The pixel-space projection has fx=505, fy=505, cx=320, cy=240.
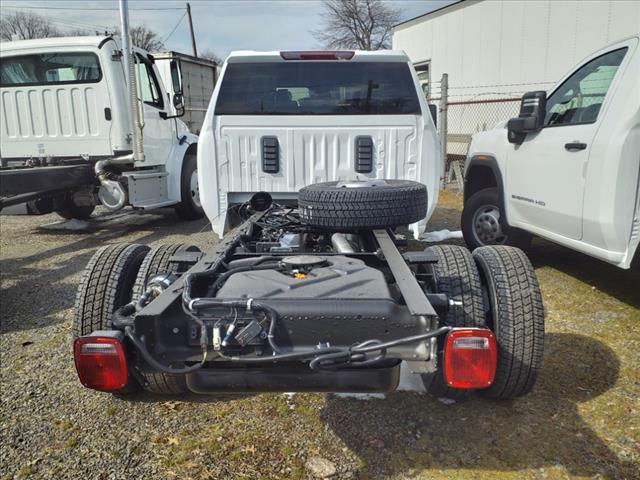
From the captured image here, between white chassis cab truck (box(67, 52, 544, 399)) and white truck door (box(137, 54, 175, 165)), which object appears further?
white truck door (box(137, 54, 175, 165))

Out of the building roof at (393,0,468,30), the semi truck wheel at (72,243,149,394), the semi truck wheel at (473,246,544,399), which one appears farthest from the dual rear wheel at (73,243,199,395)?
the building roof at (393,0,468,30)

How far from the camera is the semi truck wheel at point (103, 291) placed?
2668 mm

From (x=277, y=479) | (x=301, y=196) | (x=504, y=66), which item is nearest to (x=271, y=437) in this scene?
(x=277, y=479)

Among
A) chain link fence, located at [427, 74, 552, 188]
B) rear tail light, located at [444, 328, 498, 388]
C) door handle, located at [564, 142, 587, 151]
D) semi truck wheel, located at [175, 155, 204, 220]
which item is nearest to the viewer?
rear tail light, located at [444, 328, 498, 388]

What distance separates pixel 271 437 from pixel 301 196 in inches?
55.6

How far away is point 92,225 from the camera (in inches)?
343

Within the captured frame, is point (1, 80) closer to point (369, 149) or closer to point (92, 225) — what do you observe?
point (92, 225)

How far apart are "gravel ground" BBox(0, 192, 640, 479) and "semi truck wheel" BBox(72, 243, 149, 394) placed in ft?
1.23

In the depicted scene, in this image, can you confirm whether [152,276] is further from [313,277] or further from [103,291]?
[313,277]

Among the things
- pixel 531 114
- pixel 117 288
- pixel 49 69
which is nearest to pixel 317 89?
pixel 531 114

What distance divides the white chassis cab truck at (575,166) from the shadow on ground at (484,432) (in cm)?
115

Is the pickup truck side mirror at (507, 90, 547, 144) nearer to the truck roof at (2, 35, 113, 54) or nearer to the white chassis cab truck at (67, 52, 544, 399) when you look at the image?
the white chassis cab truck at (67, 52, 544, 399)

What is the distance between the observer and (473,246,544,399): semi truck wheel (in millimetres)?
2457

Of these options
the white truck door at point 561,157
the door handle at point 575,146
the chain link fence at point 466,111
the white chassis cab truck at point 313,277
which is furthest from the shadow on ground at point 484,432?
the chain link fence at point 466,111
